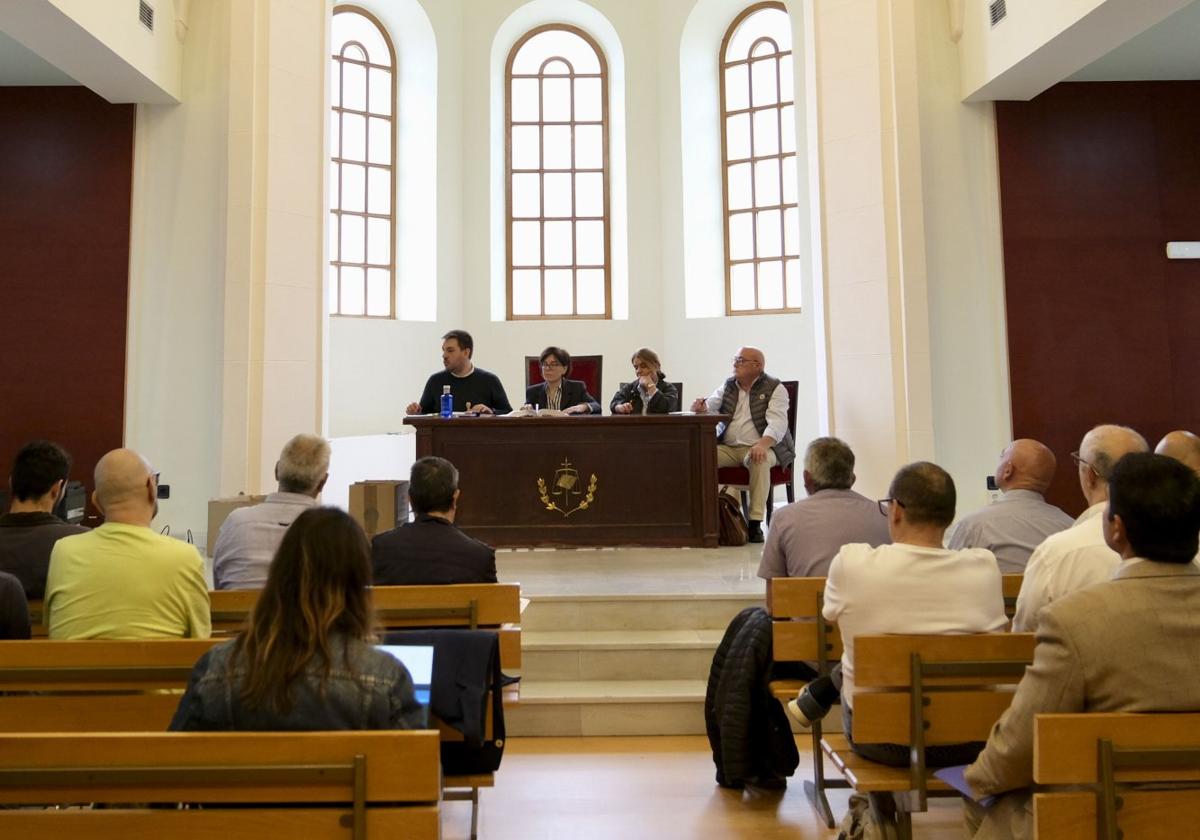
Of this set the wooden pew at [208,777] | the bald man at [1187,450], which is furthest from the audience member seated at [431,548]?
the bald man at [1187,450]

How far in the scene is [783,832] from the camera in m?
2.73

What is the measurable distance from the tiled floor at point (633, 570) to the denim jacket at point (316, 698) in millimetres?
2904

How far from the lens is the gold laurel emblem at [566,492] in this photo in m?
6.09

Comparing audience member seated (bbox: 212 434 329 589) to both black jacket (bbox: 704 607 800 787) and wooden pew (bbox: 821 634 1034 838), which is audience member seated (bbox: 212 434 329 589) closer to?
black jacket (bbox: 704 607 800 787)

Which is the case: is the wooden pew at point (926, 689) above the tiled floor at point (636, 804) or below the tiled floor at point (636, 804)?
above

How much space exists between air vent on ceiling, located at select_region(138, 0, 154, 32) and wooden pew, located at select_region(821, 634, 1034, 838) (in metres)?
5.99

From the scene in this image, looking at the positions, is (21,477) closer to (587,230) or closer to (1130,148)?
(1130,148)

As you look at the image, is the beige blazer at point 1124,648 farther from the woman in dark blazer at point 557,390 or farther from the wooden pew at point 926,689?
the woman in dark blazer at point 557,390

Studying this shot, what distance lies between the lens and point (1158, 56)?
6.57m

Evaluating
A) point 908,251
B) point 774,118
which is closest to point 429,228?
point 774,118

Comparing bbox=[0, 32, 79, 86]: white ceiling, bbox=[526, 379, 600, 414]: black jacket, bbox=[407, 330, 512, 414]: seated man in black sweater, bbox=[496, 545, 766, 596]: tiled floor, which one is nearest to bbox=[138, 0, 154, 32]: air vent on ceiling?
bbox=[0, 32, 79, 86]: white ceiling

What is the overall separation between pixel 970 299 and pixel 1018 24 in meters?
1.73

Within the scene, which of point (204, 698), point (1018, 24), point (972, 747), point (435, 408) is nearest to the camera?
point (204, 698)

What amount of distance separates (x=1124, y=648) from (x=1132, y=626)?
0.04m
